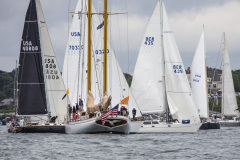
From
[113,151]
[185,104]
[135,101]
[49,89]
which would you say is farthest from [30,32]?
[113,151]

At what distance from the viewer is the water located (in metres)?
33.2

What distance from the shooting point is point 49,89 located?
5531cm

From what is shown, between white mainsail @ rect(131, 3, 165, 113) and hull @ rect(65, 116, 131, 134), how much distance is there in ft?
32.0

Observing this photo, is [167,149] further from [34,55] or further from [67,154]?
[34,55]

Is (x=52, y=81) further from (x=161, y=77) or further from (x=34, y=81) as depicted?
(x=161, y=77)

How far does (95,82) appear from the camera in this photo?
5850 centimetres

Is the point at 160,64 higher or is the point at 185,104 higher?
the point at 160,64

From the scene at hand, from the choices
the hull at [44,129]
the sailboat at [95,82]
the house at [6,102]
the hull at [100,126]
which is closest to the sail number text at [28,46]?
the sailboat at [95,82]

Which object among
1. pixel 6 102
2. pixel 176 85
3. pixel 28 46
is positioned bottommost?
pixel 176 85

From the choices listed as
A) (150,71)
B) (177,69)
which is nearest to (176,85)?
(177,69)

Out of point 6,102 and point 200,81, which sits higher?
point 6,102

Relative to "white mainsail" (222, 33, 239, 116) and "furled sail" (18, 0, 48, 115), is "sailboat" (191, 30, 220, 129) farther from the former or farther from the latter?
"furled sail" (18, 0, 48, 115)

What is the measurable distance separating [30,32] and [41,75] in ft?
12.5

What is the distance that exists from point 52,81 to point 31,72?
3.00 meters
